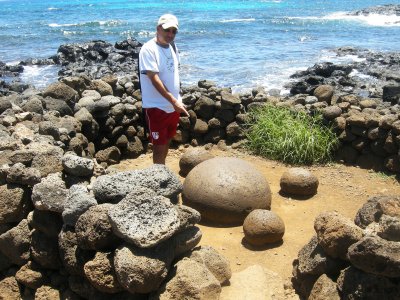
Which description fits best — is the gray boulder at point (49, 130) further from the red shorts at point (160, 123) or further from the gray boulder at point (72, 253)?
the gray boulder at point (72, 253)

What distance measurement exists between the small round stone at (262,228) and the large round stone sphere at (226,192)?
1.36 feet

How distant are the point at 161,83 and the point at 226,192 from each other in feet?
5.14

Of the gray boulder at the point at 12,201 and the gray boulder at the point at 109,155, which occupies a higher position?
the gray boulder at the point at 12,201

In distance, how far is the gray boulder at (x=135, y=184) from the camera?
4293mm

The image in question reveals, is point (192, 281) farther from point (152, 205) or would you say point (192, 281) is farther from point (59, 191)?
point (59, 191)

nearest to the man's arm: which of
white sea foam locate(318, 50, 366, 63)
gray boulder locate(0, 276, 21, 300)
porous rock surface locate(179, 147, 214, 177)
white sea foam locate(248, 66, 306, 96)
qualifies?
porous rock surface locate(179, 147, 214, 177)

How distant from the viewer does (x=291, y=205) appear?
271 inches

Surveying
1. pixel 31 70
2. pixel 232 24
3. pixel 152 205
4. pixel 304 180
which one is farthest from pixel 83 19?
pixel 152 205

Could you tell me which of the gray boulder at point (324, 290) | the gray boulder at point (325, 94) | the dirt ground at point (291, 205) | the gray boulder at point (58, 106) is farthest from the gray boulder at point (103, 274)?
the gray boulder at point (325, 94)

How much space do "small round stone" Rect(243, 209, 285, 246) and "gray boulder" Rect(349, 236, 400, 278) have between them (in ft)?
6.76

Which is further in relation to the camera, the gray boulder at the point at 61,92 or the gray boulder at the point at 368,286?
the gray boulder at the point at 61,92

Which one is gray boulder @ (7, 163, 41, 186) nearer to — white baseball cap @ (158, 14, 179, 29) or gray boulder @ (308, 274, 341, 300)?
white baseball cap @ (158, 14, 179, 29)

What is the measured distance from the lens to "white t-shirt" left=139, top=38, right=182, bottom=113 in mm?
5781

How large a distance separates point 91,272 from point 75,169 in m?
1.13
